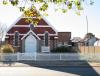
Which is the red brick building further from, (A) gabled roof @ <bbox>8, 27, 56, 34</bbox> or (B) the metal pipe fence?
(B) the metal pipe fence

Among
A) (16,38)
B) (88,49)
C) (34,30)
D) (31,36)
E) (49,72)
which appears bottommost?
(88,49)

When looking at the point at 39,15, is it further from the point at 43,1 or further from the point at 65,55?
the point at 65,55

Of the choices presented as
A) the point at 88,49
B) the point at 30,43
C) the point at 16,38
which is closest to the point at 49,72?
the point at 88,49

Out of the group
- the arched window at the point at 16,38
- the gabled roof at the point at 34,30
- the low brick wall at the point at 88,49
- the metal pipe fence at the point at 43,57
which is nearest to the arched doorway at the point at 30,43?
the gabled roof at the point at 34,30

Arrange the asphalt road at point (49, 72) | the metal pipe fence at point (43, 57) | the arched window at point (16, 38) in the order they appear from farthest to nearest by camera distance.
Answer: the arched window at point (16, 38)
the metal pipe fence at point (43, 57)
the asphalt road at point (49, 72)

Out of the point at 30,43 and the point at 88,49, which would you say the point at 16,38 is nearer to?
the point at 30,43

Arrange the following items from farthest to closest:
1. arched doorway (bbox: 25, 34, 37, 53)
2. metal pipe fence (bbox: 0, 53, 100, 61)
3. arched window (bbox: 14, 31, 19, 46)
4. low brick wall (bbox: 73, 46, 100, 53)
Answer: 1. arched window (bbox: 14, 31, 19, 46)
2. arched doorway (bbox: 25, 34, 37, 53)
3. low brick wall (bbox: 73, 46, 100, 53)
4. metal pipe fence (bbox: 0, 53, 100, 61)

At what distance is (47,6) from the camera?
995cm

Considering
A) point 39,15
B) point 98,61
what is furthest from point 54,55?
point 39,15

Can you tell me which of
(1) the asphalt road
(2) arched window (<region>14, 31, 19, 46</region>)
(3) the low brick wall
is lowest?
(3) the low brick wall

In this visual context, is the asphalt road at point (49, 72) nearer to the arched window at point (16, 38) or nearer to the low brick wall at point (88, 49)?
the low brick wall at point (88, 49)

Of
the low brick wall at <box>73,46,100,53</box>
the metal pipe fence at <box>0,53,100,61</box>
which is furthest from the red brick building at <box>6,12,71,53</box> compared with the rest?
the metal pipe fence at <box>0,53,100,61</box>

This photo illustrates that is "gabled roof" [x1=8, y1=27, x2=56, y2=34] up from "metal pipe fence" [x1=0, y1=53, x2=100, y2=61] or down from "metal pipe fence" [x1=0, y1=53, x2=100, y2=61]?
up

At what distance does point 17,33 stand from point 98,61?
18.0m
